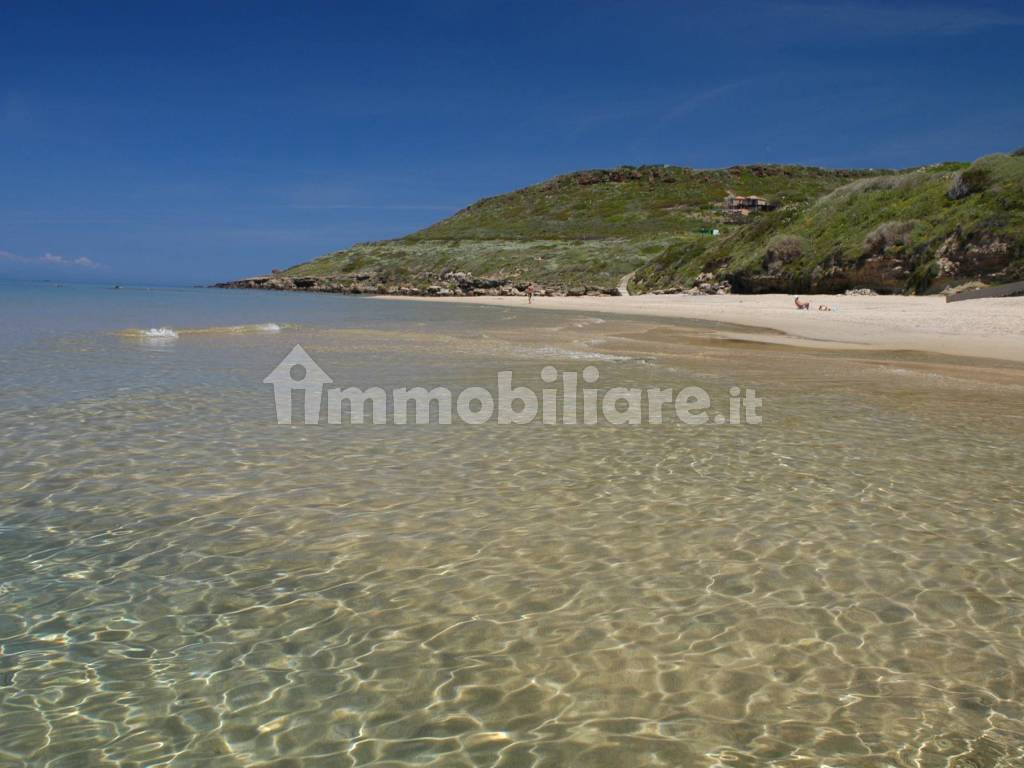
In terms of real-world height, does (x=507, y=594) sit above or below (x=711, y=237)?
below

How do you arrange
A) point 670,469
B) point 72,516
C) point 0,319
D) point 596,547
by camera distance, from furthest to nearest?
point 0,319, point 670,469, point 72,516, point 596,547

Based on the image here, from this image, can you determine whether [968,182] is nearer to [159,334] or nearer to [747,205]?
[159,334]

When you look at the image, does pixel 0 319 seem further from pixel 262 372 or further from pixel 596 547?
pixel 596 547

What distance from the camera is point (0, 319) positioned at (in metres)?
32.0

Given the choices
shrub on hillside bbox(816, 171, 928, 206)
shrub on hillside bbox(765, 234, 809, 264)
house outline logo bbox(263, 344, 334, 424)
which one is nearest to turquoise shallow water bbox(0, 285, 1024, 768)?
house outline logo bbox(263, 344, 334, 424)

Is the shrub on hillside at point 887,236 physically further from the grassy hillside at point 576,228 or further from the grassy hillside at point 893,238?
the grassy hillside at point 576,228

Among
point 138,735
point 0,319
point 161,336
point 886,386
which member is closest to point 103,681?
point 138,735

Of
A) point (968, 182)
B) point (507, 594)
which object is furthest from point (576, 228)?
point (507, 594)

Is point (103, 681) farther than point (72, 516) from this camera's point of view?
No

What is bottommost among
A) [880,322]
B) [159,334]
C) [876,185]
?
[159,334]

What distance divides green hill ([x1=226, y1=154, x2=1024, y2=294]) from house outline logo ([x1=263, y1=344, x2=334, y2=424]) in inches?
1282

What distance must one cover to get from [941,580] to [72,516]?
6981 millimetres

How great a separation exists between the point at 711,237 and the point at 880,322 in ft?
129

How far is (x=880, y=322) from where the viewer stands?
28.1 meters
